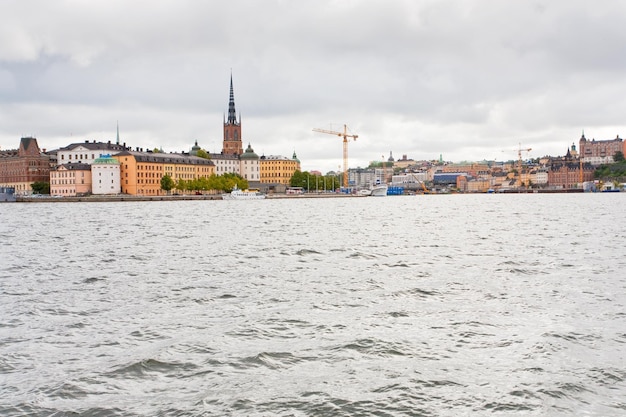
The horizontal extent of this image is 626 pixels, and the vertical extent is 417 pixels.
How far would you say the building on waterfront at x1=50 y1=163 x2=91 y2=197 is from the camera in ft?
405

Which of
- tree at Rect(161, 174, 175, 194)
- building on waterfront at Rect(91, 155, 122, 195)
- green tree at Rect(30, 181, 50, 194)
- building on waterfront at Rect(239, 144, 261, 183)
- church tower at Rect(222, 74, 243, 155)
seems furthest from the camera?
church tower at Rect(222, 74, 243, 155)

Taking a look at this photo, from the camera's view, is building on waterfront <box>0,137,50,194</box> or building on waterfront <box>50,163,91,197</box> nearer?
building on waterfront <box>50,163,91,197</box>

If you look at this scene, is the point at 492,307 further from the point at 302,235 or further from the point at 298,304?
the point at 302,235

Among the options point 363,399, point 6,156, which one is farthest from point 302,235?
point 6,156

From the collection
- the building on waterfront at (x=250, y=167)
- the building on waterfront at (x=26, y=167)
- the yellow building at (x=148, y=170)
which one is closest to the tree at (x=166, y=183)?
the yellow building at (x=148, y=170)

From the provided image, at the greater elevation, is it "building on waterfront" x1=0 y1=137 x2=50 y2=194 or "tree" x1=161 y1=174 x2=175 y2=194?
"building on waterfront" x1=0 y1=137 x2=50 y2=194

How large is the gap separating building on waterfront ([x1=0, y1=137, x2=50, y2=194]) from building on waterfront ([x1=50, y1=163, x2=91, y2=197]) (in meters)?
13.3

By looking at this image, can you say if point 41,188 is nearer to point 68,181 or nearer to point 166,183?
point 68,181

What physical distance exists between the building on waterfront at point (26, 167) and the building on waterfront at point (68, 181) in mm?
13314

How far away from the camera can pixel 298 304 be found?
38.4ft

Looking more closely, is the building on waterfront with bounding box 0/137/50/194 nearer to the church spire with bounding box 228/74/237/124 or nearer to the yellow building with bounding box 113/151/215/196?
the yellow building with bounding box 113/151/215/196

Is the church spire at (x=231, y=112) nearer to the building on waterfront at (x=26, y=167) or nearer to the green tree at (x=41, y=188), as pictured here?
the building on waterfront at (x=26, y=167)

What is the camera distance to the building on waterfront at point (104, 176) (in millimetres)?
124062

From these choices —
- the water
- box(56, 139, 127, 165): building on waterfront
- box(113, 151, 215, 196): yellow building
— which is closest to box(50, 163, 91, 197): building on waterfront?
box(113, 151, 215, 196): yellow building
